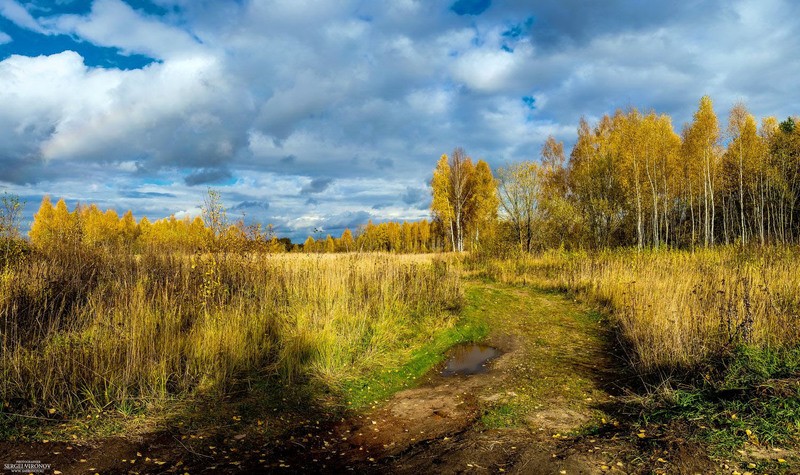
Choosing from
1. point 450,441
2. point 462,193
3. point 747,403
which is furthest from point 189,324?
point 462,193

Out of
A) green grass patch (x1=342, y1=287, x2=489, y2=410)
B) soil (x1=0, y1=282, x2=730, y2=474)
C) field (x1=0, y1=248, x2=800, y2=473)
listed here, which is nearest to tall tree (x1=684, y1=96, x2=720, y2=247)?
field (x1=0, y1=248, x2=800, y2=473)

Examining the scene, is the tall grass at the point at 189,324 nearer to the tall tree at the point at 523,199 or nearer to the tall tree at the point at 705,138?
the tall tree at the point at 523,199

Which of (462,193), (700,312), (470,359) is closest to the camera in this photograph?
(700,312)

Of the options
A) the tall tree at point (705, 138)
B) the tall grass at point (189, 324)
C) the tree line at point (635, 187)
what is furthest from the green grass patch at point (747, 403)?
the tall tree at point (705, 138)

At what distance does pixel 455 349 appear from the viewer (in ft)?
27.7

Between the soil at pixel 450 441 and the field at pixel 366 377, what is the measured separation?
0.09ft

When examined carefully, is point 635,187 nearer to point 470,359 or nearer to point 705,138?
point 705,138

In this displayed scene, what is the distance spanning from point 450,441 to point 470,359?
11.5 ft

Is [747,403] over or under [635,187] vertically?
→ under

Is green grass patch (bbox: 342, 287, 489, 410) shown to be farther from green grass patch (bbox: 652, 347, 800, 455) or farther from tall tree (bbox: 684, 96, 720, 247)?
tall tree (bbox: 684, 96, 720, 247)

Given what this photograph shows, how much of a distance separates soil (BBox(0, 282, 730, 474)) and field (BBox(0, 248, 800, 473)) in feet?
0.09

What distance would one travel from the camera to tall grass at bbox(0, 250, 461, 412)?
4.80 m

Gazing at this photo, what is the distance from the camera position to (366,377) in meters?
6.56

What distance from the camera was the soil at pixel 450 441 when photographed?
3.67 meters
